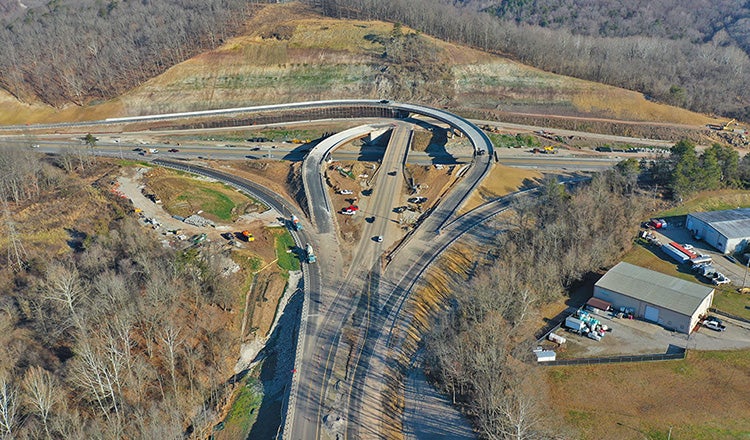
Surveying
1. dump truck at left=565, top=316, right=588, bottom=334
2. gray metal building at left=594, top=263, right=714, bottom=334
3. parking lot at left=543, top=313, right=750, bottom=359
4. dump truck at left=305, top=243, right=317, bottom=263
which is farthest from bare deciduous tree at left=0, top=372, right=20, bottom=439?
gray metal building at left=594, top=263, right=714, bottom=334

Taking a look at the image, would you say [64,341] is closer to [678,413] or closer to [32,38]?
[678,413]

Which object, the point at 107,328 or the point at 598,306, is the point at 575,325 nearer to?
the point at 598,306

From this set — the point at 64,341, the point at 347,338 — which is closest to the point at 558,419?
the point at 347,338

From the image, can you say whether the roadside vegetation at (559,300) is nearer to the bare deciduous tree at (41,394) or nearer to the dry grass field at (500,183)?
the dry grass field at (500,183)

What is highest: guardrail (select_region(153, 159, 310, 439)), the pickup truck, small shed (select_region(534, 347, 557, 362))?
the pickup truck

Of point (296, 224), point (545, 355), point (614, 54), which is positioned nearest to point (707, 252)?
point (545, 355)

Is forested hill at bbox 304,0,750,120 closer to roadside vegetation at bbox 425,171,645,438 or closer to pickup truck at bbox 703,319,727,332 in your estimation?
roadside vegetation at bbox 425,171,645,438
